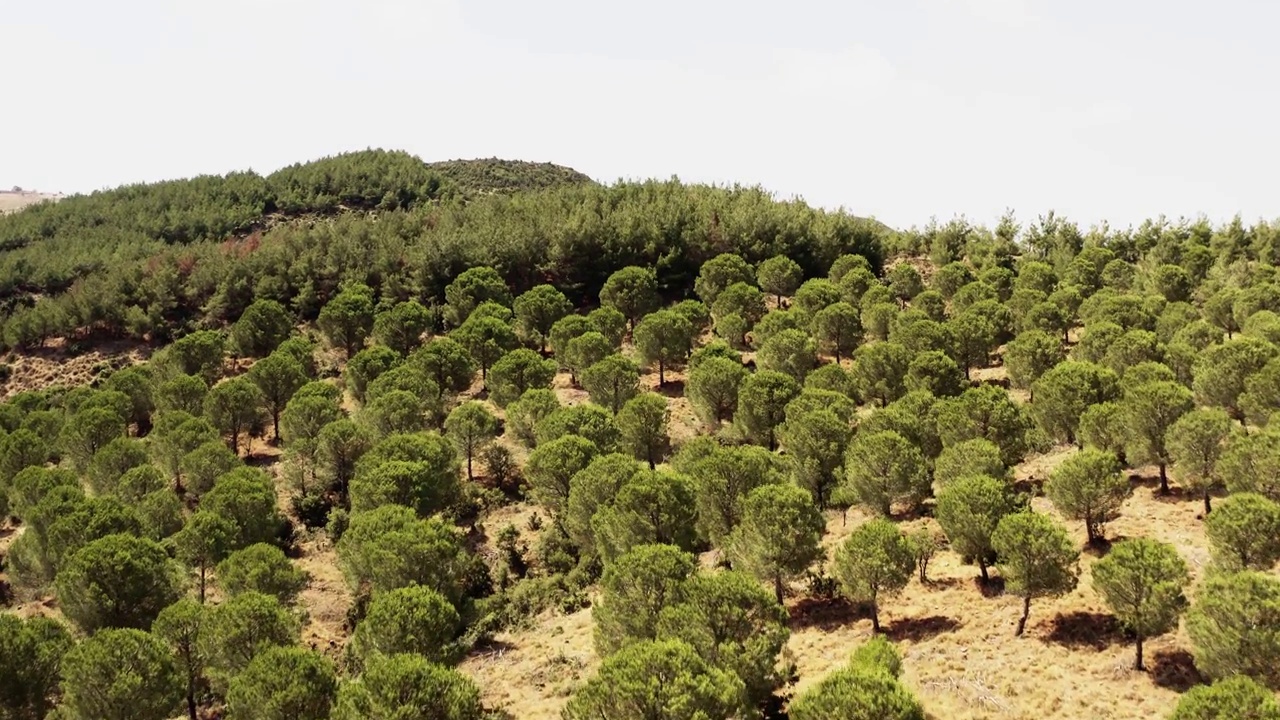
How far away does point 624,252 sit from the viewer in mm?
113125

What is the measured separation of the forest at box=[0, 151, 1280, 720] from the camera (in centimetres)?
3588

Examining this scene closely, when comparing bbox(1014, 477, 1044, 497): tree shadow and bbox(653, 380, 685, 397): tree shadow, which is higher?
bbox(653, 380, 685, 397): tree shadow

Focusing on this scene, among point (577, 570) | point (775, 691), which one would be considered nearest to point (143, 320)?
point (577, 570)

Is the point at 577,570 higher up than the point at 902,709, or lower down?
lower down

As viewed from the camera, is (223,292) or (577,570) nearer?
(577,570)

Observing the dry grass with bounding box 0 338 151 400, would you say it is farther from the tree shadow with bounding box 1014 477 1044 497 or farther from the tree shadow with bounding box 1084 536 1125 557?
the tree shadow with bounding box 1084 536 1125 557

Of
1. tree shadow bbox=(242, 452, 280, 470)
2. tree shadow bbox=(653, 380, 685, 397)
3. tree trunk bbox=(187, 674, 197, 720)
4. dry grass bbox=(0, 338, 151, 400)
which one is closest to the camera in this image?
tree trunk bbox=(187, 674, 197, 720)

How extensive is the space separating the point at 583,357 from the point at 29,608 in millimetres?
46557

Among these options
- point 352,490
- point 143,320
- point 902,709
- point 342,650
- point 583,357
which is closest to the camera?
point 902,709

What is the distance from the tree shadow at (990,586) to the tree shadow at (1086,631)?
3.80 meters

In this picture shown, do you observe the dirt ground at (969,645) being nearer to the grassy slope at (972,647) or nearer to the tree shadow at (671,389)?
the grassy slope at (972,647)

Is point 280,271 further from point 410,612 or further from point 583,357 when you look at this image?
point 410,612

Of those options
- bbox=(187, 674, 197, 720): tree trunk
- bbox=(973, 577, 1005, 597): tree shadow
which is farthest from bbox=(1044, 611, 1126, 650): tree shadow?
bbox=(187, 674, 197, 720): tree trunk

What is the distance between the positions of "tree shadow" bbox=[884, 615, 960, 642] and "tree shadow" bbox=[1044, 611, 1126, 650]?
468cm
